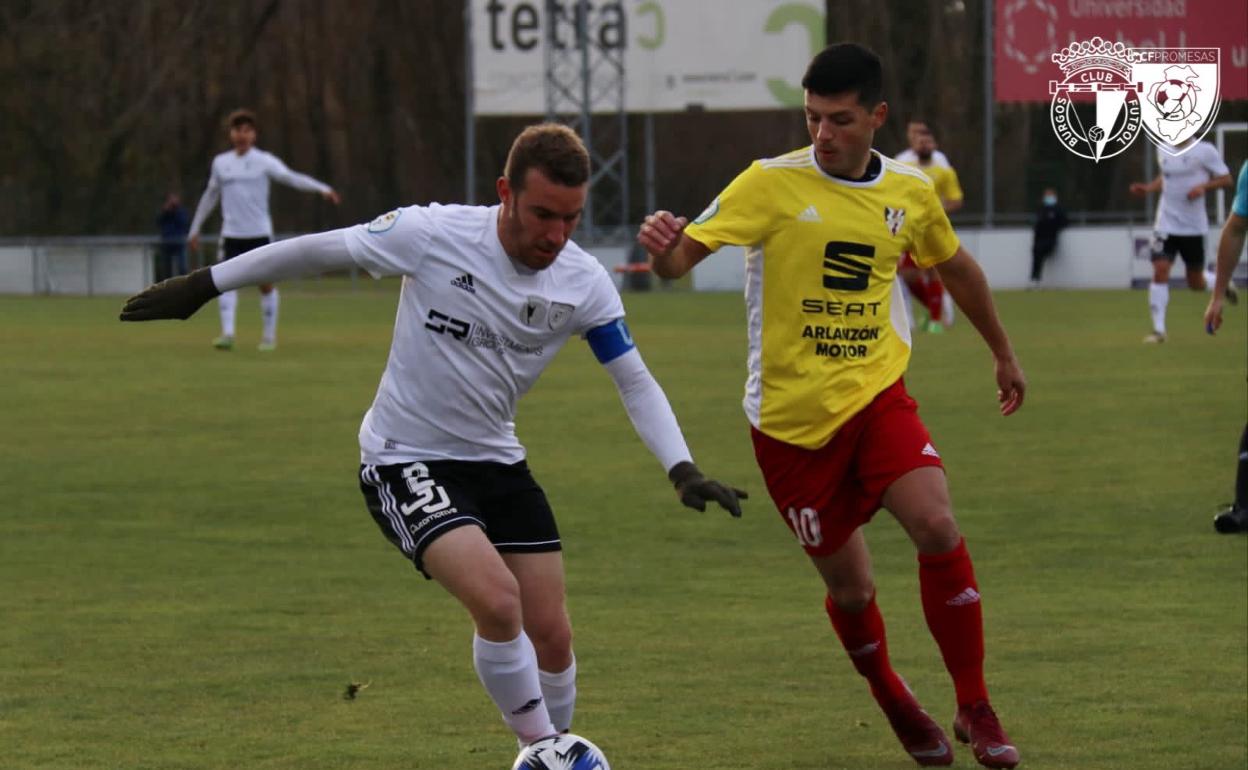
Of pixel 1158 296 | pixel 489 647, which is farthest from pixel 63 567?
pixel 1158 296

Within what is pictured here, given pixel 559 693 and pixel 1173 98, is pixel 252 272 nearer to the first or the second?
pixel 559 693

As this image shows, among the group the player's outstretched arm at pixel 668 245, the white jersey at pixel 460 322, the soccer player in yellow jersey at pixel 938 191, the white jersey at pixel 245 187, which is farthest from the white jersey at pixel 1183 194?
the white jersey at pixel 460 322

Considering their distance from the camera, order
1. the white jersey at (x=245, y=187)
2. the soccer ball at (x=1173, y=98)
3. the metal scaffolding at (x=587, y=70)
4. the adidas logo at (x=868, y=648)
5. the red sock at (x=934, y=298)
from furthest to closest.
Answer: the metal scaffolding at (x=587, y=70) → the red sock at (x=934, y=298) → the white jersey at (x=245, y=187) → the soccer ball at (x=1173, y=98) → the adidas logo at (x=868, y=648)

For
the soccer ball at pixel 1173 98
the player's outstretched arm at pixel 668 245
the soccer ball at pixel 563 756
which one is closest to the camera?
the soccer ball at pixel 563 756

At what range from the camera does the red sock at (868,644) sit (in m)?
6.60

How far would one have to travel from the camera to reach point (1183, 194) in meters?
22.7

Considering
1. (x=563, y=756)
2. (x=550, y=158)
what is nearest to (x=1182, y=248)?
(x=550, y=158)

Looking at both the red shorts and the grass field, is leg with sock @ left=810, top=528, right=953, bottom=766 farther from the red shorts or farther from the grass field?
the grass field

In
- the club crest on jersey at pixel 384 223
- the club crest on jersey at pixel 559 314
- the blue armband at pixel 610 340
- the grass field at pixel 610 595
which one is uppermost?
the club crest on jersey at pixel 384 223

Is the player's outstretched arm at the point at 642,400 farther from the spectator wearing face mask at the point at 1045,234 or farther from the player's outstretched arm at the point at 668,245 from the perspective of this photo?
the spectator wearing face mask at the point at 1045,234

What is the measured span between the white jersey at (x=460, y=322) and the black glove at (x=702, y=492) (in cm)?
64

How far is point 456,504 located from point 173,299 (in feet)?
3.09

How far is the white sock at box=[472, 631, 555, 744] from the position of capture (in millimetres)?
5715

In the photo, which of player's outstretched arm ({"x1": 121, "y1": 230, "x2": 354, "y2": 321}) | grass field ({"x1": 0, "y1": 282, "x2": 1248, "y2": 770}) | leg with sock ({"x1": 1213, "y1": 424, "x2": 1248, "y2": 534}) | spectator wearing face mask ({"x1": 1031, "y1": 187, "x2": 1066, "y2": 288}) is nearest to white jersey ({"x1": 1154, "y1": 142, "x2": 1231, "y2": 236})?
grass field ({"x1": 0, "y1": 282, "x2": 1248, "y2": 770})
